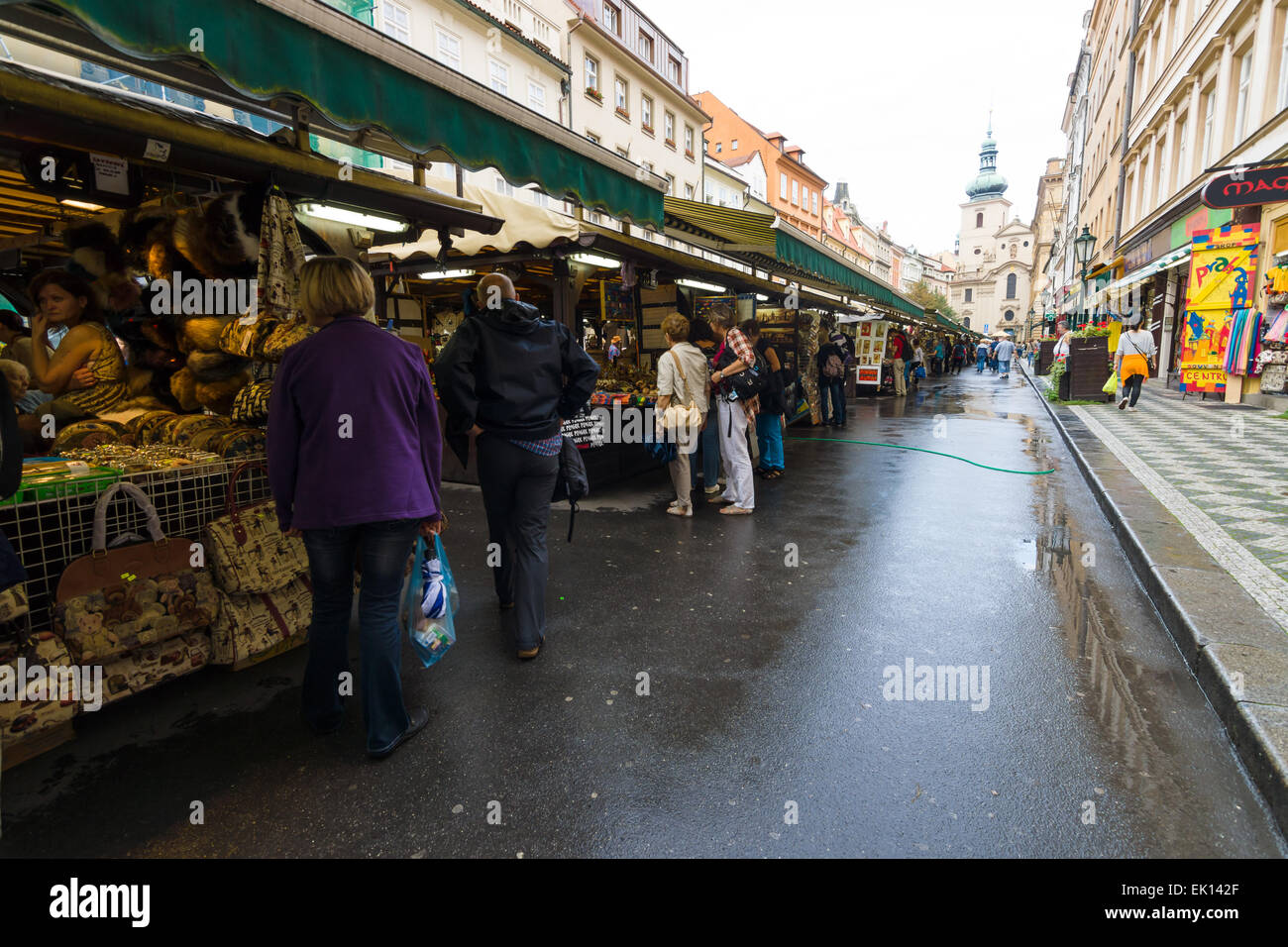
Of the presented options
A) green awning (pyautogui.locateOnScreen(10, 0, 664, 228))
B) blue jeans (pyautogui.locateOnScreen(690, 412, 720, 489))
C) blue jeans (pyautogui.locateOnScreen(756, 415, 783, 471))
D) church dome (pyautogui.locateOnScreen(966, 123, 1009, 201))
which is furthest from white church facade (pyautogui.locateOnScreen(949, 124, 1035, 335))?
green awning (pyautogui.locateOnScreen(10, 0, 664, 228))

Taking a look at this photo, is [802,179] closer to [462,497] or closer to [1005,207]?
[462,497]

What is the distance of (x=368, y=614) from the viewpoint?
275 centimetres

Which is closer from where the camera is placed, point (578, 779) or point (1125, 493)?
point (578, 779)

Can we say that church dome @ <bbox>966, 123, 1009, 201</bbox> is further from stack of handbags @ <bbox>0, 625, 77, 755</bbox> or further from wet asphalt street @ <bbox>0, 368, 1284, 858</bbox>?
stack of handbags @ <bbox>0, 625, 77, 755</bbox>

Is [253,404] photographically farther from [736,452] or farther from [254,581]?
[736,452]

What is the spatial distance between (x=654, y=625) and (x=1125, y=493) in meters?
5.37

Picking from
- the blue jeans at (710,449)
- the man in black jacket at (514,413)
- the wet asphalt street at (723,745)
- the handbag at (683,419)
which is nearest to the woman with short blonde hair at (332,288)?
the man in black jacket at (514,413)

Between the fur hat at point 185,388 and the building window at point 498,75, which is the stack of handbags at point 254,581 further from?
the building window at point 498,75

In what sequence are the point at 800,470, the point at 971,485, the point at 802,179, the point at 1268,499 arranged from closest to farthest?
the point at 1268,499 → the point at 971,485 → the point at 800,470 → the point at 802,179

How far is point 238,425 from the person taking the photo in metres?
3.71

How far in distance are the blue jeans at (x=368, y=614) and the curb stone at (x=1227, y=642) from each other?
3.33m

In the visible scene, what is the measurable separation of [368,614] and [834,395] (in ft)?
37.3

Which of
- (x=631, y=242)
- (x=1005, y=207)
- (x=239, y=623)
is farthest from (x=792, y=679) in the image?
(x=1005, y=207)

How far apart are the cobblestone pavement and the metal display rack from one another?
5.62 metres
